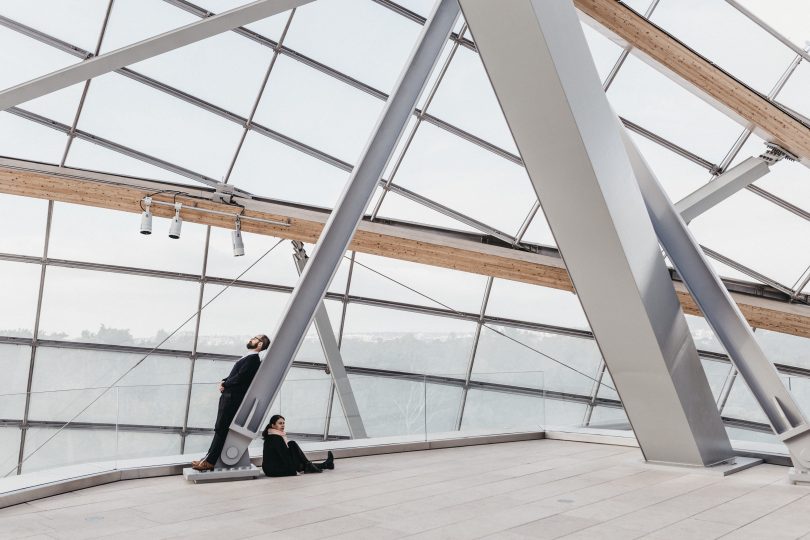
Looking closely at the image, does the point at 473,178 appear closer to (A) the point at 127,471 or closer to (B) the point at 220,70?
(B) the point at 220,70

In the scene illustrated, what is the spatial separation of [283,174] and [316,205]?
56.7 inches

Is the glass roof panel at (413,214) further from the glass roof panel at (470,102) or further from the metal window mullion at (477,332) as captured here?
the metal window mullion at (477,332)

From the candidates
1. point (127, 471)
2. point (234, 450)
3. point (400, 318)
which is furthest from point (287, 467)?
point (400, 318)

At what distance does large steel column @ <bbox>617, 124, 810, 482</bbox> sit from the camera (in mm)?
10109

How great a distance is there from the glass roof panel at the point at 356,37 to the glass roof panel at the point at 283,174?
2.83 meters

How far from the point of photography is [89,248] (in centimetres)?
2372

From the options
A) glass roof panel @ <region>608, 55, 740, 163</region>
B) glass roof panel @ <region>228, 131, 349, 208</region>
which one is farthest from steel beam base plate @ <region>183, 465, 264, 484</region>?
glass roof panel @ <region>608, 55, 740, 163</region>

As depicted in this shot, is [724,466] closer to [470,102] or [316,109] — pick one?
[470,102]

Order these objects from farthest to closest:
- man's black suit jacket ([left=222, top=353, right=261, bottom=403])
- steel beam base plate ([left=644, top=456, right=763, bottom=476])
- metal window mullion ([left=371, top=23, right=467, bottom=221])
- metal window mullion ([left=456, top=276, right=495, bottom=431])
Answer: metal window mullion ([left=456, top=276, right=495, bottom=431])
metal window mullion ([left=371, top=23, right=467, bottom=221])
man's black suit jacket ([left=222, top=353, right=261, bottom=403])
steel beam base plate ([left=644, top=456, right=763, bottom=476])

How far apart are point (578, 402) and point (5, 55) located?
19913 mm

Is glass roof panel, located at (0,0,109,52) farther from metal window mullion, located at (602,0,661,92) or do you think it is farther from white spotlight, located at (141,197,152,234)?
metal window mullion, located at (602,0,661,92)

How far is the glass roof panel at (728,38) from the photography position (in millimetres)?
15125

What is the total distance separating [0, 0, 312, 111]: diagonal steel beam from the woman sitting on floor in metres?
5.79

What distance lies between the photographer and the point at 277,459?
35.7 ft
